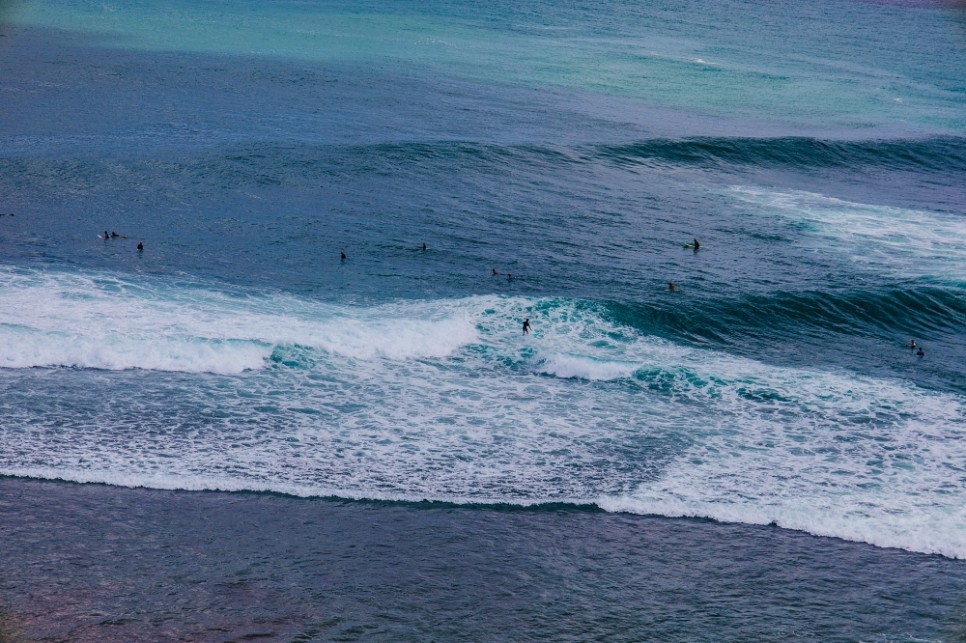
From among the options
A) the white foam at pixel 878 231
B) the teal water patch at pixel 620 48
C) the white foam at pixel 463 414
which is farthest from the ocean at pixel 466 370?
the teal water patch at pixel 620 48

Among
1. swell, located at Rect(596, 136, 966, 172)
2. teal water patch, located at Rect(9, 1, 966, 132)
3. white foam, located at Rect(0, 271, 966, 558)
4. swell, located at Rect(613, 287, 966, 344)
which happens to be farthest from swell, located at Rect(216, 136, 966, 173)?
swell, located at Rect(613, 287, 966, 344)

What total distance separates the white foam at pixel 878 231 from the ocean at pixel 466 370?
189mm

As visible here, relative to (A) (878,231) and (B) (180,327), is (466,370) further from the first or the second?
(A) (878,231)

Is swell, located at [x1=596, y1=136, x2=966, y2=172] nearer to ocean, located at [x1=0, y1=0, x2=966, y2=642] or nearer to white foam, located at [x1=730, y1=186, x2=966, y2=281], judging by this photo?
ocean, located at [x1=0, y1=0, x2=966, y2=642]

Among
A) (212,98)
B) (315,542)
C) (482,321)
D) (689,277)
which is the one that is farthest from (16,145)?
(315,542)

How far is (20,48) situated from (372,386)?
1785 inches

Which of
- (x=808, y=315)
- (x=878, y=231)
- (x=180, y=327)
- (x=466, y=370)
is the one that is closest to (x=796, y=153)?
(x=878, y=231)

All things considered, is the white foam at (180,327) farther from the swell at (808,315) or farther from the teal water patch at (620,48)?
the teal water patch at (620,48)

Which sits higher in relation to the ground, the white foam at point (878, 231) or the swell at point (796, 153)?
the swell at point (796, 153)

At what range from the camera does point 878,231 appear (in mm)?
33750

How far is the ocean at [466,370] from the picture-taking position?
1429 cm

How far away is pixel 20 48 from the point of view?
5588 cm

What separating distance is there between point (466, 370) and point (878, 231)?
18559 mm

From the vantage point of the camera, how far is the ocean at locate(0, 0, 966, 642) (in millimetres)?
14289
